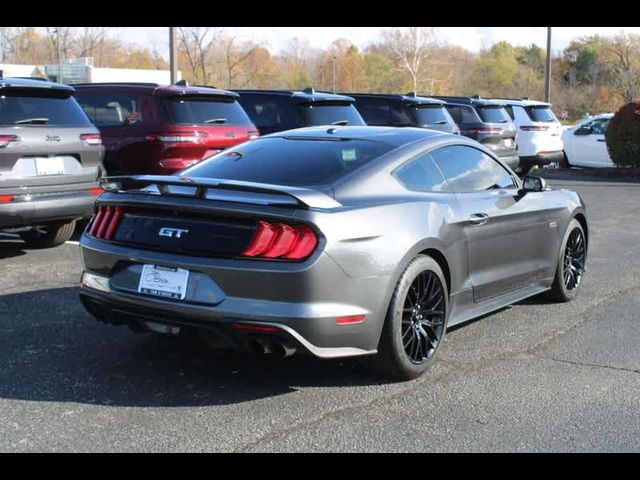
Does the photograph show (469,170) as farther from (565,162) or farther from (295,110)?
(565,162)

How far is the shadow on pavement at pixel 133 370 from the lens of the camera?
170 inches

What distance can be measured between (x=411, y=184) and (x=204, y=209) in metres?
1.44

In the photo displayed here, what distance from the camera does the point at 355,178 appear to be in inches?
184

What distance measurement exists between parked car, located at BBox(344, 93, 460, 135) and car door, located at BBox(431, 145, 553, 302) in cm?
801

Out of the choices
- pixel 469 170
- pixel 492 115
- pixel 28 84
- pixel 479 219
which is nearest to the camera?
pixel 479 219

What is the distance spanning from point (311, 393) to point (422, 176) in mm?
1640

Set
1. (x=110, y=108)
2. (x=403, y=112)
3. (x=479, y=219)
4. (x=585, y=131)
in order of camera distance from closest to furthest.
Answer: (x=479, y=219) < (x=110, y=108) < (x=403, y=112) < (x=585, y=131)

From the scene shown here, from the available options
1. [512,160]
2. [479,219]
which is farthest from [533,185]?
[512,160]

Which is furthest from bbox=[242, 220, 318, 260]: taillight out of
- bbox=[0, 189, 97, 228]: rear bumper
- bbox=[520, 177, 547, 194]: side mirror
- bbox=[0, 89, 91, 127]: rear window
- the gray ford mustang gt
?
bbox=[0, 89, 91, 127]: rear window

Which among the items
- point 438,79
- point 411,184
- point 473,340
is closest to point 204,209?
point 411,184

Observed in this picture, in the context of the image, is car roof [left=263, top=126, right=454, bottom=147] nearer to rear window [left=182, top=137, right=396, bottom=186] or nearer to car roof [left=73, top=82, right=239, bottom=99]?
rear window [left=182, top=137, right=396, bottom=186]

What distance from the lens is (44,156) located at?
7578 mm
